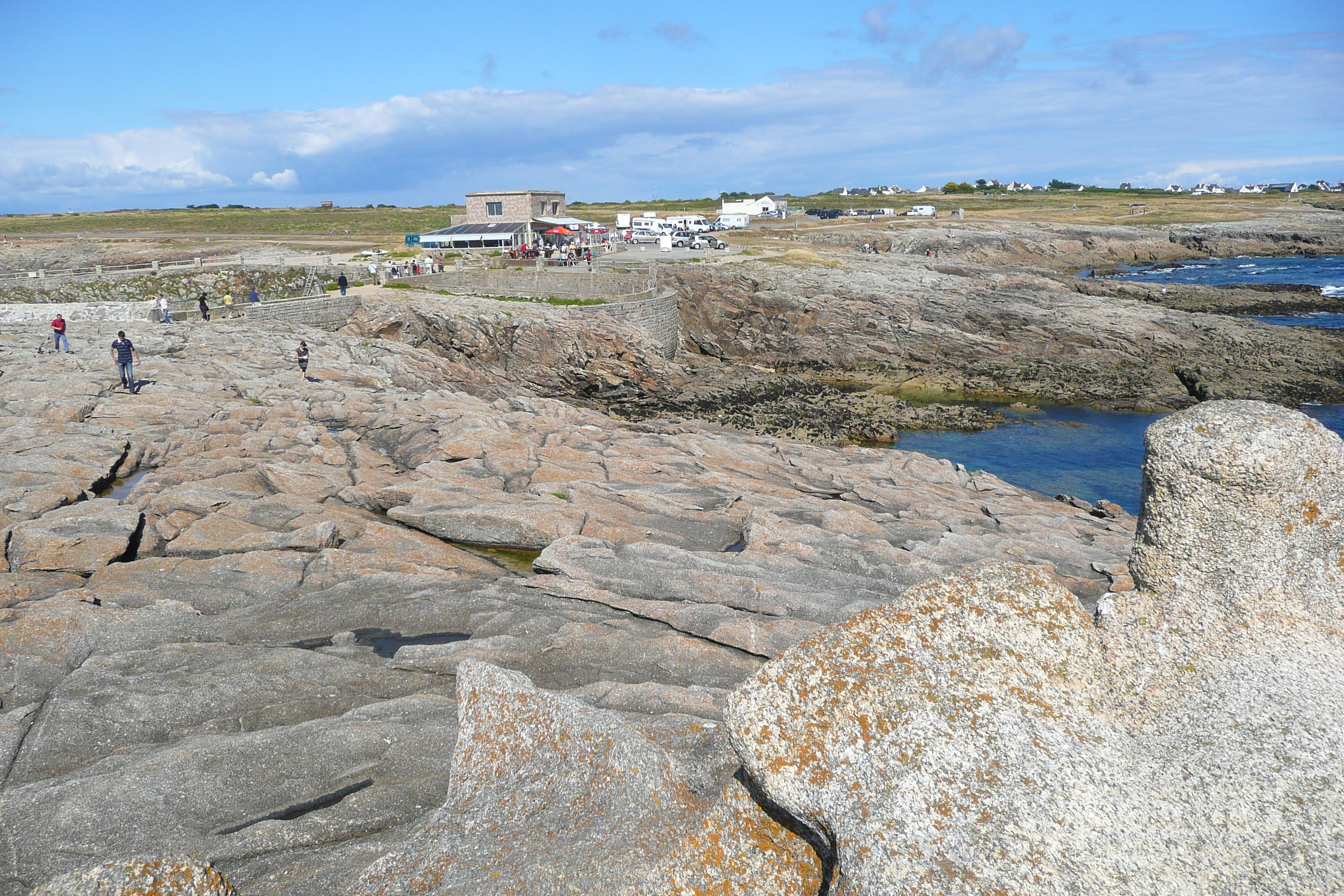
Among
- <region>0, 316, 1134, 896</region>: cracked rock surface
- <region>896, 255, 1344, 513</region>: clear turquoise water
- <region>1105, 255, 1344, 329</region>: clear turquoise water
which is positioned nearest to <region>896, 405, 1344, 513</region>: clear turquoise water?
<region>896, 255, 1344, 513</region>: clear turquoise water

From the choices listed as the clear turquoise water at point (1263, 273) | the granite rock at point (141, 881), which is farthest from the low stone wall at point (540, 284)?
the clear turquoise water at point (1263, 273)

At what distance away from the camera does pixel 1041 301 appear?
62.2 meters

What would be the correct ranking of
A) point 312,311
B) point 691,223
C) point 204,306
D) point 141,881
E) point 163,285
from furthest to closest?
1. point 691,223
2. point 163,285
3. point 312,311
4. point 204,306
5. point 141,881

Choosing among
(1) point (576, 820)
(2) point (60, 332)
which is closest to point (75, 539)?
(1) point (576, 820)

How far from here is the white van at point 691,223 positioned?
114m

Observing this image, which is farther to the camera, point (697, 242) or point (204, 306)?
point (697, 242)

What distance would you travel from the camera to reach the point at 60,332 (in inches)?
1312

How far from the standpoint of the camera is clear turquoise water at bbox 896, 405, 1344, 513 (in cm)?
3591

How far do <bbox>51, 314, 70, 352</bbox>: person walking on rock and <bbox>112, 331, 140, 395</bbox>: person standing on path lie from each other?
6.99 meters

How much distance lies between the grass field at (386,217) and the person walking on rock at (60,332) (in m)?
64.8

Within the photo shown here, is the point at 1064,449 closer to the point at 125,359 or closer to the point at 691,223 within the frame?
the point at 125,359

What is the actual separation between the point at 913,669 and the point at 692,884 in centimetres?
182

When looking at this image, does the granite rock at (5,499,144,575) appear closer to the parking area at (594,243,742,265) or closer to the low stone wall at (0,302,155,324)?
the low stone wall at (0,302,155,324)

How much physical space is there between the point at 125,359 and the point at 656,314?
32.9 metres
